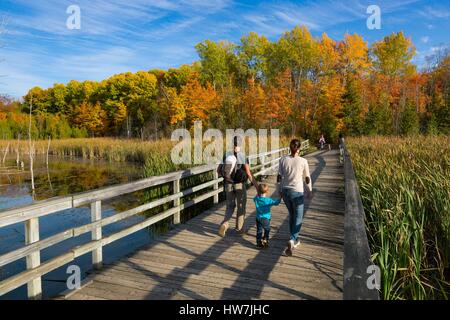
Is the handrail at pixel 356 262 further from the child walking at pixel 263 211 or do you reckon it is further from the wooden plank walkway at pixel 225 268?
the child walking at pixel 263 211

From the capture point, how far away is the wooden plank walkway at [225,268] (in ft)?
12.8

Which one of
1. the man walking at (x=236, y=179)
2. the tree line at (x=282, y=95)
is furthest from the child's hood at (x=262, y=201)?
the tree line at (x=282, y=95)

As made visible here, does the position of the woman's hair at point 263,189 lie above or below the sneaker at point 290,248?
above

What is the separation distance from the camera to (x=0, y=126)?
5144 centimetres

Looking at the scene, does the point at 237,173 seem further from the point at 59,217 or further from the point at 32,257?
the point at 59,217

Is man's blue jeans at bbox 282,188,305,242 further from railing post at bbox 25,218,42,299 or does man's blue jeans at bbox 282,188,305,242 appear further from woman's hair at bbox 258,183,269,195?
railing post at bbox 25,218,42,299

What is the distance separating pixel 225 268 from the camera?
4602 millimetres

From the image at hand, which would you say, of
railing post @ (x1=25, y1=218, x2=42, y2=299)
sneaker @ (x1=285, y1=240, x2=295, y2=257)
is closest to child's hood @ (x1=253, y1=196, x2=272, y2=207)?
sneaker @ (x1=285, y1=240, x2=295, y2=257)

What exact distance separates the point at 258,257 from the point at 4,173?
20156 mm

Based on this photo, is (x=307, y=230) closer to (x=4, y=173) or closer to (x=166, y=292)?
(x=166, y=292)

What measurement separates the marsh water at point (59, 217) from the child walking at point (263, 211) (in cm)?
248

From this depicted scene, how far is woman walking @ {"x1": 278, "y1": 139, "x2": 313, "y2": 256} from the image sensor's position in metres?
5.01

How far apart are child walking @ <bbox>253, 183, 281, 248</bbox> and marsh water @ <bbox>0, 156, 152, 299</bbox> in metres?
2.48

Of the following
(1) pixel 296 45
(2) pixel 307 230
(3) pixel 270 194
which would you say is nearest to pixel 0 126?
(1) pixel 296 45
